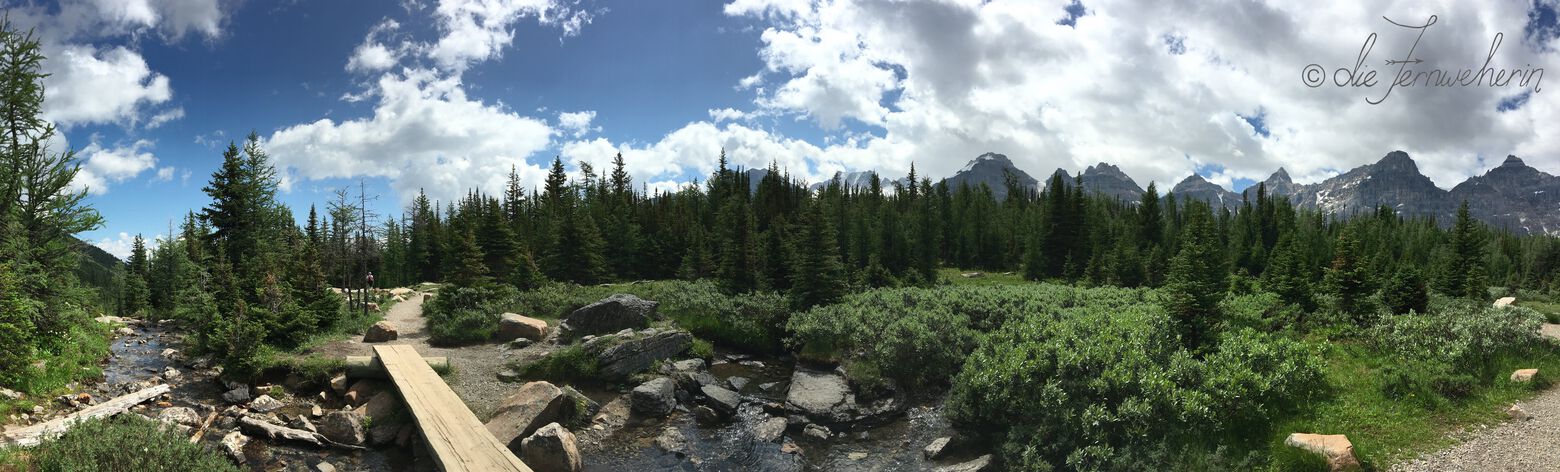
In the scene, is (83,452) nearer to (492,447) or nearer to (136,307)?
(492,447)

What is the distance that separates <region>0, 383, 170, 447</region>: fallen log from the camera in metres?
10.9

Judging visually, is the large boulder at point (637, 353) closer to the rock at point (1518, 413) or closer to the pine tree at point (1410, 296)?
the rock at point (1518, 413)

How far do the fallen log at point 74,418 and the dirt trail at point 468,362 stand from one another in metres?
4.71

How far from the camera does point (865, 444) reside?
1603 cm

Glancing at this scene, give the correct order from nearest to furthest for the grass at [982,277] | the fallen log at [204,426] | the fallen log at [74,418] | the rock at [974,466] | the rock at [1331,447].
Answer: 1. the rock at [1331,447]
2. the fallen log at [74,418]
3. the rock at [974,466]
4. the fallen log at [204,426]
5. the grass at [982,277]

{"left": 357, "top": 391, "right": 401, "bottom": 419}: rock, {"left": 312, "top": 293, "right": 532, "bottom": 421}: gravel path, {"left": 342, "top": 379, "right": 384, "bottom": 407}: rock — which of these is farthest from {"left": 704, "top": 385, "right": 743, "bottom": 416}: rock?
{"left": 342, "top": 379, "right": 384, "bottom": 407}: rock

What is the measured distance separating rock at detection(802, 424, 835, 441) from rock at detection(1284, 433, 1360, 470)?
31.7ft

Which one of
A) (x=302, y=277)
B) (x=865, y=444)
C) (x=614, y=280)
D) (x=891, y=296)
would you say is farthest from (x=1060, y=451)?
(x=614, y=280)

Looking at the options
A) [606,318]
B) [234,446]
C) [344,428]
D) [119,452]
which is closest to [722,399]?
[344,428]

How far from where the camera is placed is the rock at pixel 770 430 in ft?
53.5

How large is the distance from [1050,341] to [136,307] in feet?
215

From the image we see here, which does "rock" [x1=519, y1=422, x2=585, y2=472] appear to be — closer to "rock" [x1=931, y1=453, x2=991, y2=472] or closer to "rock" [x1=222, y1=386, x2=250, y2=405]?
"rock" [x1=931, y1=453, x2=991, y2=472]

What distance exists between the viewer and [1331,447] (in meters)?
10.1

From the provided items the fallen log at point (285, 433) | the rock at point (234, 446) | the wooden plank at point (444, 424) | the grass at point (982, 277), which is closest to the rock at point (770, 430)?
the wooden plank at point (444, 424)
